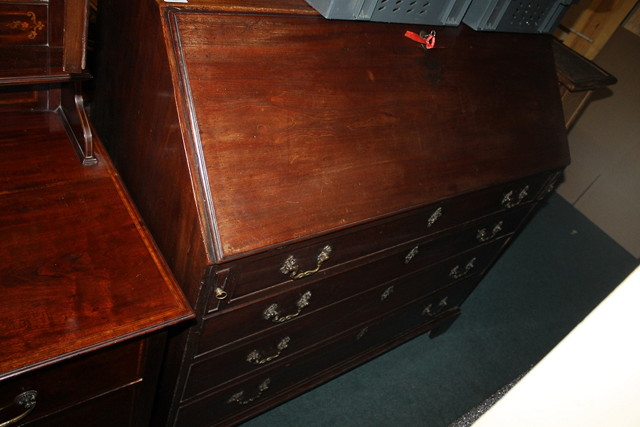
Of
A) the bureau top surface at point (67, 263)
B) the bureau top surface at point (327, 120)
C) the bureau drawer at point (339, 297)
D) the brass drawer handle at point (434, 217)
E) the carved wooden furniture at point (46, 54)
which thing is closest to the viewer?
the bureau top surface at point (67, 263)

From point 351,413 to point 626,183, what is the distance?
329cm

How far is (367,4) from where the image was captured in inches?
51.6

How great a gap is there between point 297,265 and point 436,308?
1.38m

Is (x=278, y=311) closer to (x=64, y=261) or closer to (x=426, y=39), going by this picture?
(x=64, y=261)

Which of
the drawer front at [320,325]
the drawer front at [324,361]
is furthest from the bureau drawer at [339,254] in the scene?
the drawer front at [324,361]

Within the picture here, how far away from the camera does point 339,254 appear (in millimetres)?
1395

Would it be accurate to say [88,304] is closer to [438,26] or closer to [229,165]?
[229,165]

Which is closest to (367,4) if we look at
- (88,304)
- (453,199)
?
(453,199)

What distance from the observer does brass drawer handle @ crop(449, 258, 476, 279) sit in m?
2.17

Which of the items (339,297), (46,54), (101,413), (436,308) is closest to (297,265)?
(339,297)

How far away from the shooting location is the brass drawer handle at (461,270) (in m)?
2.17

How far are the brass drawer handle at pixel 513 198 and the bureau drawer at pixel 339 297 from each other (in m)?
0.28

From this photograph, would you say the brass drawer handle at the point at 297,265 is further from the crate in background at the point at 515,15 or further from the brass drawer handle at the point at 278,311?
the crate in background at the point at 515,15

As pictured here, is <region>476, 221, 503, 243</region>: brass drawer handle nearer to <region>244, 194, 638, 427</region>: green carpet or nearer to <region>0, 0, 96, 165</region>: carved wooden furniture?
<region>244, 194, 638, 427</region>: green carpet
